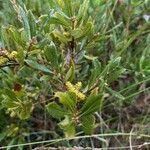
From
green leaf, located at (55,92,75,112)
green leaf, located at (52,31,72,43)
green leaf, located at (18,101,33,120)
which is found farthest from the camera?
green leaf, located at (18,101,33,120)

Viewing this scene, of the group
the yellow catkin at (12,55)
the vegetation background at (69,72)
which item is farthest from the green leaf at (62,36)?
the yellow catkin at (12,55)

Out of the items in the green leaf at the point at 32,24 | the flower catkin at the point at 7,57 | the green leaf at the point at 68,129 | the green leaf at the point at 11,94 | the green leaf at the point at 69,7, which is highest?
the green leaf at the point at 69,7

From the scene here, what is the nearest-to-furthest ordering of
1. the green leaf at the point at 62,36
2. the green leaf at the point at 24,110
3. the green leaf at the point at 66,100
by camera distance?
the green leaf at the point at 66,100
the green leaf at the point at 62,36
the green leaf at the point at 24,110

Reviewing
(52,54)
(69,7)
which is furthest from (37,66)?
(69,7)

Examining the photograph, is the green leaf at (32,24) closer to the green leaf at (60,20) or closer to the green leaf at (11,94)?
the green leaf at (60,20)

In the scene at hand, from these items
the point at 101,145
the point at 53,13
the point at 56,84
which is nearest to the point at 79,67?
the point at 56,84

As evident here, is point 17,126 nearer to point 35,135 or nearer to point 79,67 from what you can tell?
point 35,135

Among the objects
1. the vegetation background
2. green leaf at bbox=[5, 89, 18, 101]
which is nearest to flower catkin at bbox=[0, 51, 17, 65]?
the vegetation background

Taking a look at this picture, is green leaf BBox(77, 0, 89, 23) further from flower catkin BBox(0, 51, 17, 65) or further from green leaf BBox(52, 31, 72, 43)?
flower catkin BBox(0, 51, 17, 65)

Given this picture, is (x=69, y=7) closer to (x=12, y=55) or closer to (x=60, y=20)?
(x=60, y=20)
